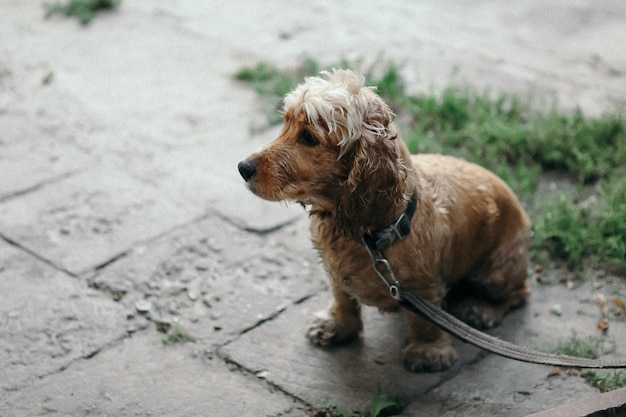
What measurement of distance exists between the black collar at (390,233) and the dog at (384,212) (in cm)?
2

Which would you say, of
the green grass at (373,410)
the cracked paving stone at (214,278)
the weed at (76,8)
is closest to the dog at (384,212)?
the green grass at (373,410)

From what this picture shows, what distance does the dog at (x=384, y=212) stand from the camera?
3.45m

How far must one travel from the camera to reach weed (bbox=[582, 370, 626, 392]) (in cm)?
382

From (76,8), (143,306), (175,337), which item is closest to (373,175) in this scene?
(175,337)

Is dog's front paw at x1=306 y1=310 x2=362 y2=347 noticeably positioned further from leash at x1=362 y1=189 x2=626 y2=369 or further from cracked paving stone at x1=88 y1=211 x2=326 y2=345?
leash at x1=362 y1=189 x2=626 y2=369

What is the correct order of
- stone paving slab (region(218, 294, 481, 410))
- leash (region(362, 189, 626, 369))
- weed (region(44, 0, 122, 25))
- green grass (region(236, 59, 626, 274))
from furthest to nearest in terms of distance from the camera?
weed (region(44, 0, 122, 25)), green grass (region(236, 59, 626, 274)), stone paving slab (region(218, 294, 481, 410)), leash (region(362, 189, 626, 369))

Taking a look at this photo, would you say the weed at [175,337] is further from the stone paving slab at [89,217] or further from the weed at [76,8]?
the weed at [76,8]

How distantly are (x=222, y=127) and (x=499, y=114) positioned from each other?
89.1 inches

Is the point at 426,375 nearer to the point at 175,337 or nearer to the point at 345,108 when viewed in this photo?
the point at 175,337

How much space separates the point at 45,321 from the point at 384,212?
2091 mm

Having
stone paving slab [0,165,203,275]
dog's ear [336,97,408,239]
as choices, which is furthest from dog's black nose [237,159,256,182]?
stone paving slab [0,165,203,275]

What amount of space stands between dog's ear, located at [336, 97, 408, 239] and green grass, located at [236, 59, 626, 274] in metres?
1.42

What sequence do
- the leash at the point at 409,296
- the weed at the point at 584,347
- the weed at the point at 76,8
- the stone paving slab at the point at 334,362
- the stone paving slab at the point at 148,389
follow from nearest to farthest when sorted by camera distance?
1. the leash at the point at 409,296
2. the stone paving slab at the point at 148,389
3. the stone paving slab at the point at 334,362
4. the weed at the point at 584,347
5. the weed at the point at 76,8

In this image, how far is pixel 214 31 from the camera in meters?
8.01
